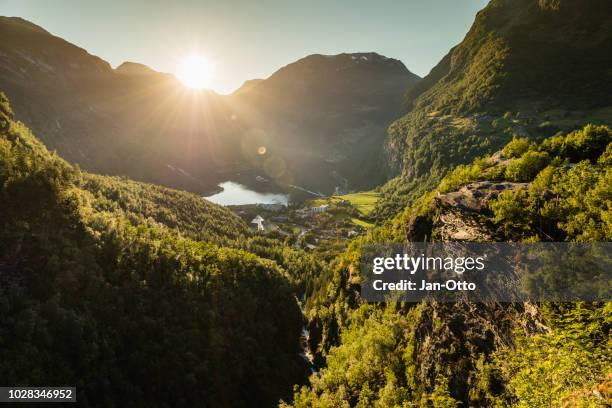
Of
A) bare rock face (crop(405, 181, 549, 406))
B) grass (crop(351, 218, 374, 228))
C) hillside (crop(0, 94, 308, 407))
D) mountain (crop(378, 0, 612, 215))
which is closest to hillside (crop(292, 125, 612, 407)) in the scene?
bare rock face (crop(405, 181, 549, 406))

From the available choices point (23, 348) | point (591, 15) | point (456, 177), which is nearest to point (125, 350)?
point (23, 348)

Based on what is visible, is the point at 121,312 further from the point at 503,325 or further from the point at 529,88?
the point at 529,88

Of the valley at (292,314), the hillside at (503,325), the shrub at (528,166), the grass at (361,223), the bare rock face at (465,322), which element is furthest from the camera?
the grass at (361,223)

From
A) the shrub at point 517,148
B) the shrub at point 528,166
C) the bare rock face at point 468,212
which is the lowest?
the bare rock face at point 468,212

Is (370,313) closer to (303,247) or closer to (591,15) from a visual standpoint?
(303,247)

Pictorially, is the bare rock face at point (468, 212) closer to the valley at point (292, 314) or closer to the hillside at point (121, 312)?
the valley at point (292, 314)

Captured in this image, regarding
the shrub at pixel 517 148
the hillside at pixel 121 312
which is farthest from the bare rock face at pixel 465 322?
the hillside at pixel 121 312

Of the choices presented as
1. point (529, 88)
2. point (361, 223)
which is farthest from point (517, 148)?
point (529, 88)
